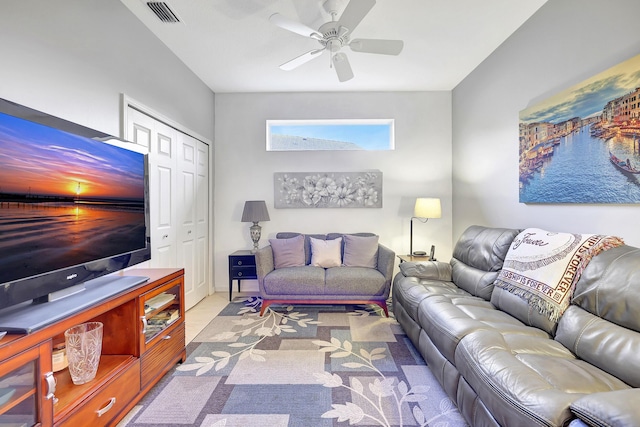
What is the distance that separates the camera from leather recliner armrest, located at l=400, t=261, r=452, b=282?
263cm

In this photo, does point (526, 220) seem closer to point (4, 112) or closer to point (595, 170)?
point (595, 170)

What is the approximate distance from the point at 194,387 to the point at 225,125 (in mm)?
3148

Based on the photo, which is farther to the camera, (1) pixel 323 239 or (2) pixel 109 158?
(1) pixel 323 239

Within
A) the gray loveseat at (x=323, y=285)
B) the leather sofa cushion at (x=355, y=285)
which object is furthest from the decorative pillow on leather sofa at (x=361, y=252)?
the leather sofa cushion at (x=355, y=285)

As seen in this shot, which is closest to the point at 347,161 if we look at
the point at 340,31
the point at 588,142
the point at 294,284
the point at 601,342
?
the point at 294,284

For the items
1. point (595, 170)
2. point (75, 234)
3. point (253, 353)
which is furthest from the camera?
point (253, 353)

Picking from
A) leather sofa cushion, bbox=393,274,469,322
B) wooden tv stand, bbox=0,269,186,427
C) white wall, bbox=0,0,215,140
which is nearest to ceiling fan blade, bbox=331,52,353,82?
white wall, bbox=0,0,215,140

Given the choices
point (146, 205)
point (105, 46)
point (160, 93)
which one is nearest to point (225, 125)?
point (160, 93)

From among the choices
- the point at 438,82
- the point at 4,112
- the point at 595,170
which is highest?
the point at 438,82

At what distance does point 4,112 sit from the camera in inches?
42.5

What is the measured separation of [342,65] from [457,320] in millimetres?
2084

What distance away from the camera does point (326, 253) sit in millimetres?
3332

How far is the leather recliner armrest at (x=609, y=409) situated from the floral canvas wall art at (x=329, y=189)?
2.98 metres

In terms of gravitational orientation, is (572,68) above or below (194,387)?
above
